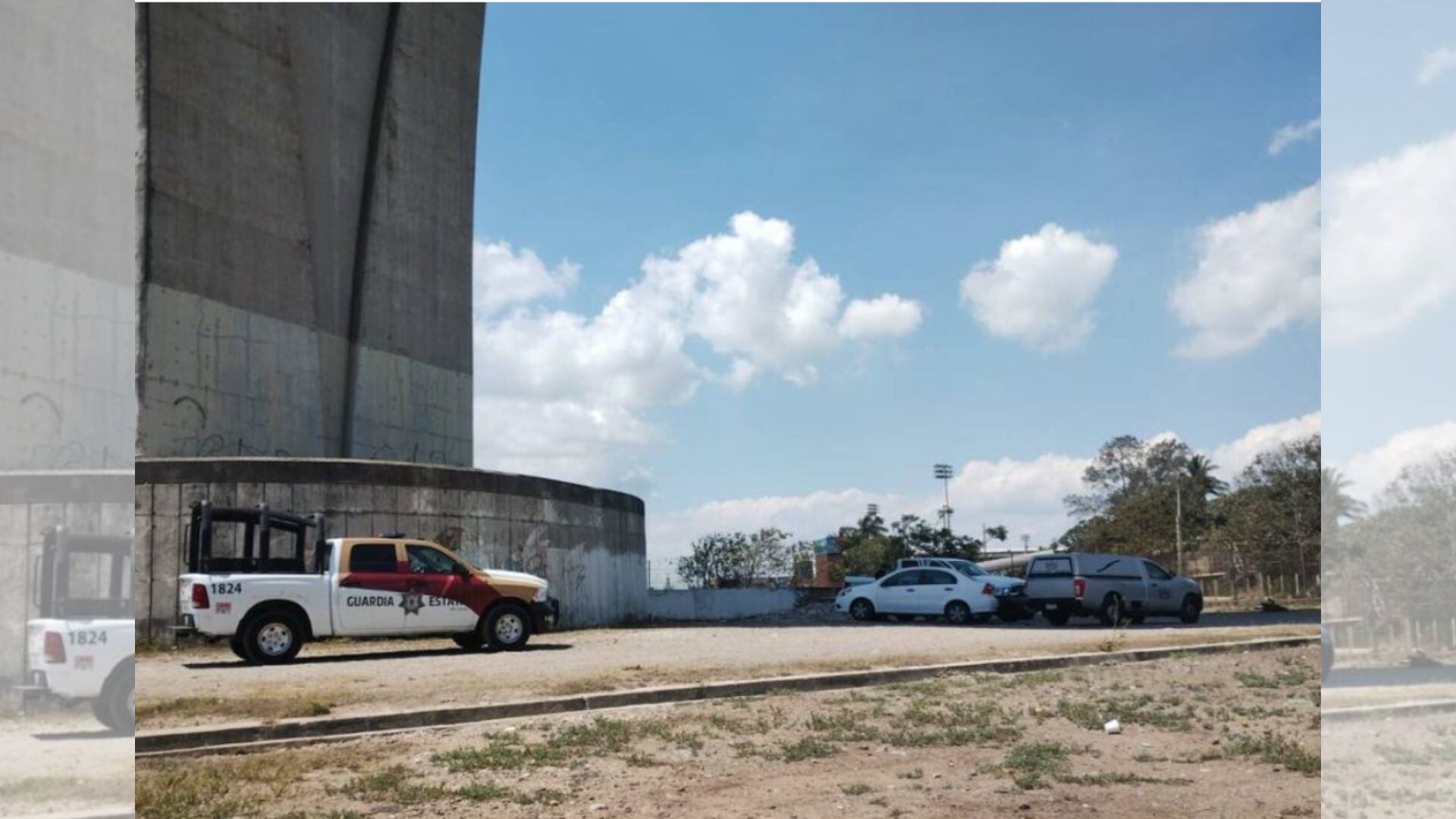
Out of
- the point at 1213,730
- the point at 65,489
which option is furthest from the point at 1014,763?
the point at 65,489

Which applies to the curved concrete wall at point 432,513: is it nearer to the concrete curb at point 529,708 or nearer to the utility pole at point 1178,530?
the concrete curb at point 529,708

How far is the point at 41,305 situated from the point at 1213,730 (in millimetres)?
19450

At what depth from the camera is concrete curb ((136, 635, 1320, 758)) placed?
9.73 m

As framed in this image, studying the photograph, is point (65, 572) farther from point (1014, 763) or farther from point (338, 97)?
point (338, 97)

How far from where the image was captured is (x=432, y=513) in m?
24.5

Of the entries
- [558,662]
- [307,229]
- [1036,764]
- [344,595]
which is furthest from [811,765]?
[307,229]

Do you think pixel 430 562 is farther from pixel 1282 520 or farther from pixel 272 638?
pixel 1282 520

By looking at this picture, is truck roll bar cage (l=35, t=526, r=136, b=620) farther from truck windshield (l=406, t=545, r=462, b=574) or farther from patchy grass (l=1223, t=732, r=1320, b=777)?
patchy grass (l=1223, t=732, r=1320, b=777)

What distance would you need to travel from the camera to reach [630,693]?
1177 cm

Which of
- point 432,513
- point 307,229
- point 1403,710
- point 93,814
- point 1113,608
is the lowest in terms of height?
point 1113,608

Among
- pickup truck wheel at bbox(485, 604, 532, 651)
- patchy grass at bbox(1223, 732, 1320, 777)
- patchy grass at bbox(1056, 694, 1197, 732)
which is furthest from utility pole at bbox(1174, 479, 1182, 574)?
patchy grass at bbox(1223, 732, 1320, 777)

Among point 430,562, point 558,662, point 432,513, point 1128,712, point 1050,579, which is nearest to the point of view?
point 1128,712

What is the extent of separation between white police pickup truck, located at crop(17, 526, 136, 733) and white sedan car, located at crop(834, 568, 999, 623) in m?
20.0

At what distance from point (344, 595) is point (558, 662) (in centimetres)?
362
